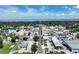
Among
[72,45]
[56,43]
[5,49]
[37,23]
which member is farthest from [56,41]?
[5,49]

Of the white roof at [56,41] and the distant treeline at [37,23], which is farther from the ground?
the distant treeline at [37,23]

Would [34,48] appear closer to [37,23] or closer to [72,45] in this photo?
[37,23]

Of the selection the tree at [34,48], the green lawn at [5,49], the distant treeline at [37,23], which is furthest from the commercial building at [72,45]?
the green lawn at [5,49]

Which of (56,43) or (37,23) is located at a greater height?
(37,23)

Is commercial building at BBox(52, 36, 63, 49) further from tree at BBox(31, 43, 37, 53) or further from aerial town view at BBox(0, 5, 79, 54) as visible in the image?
tree at BBox(31, 43, 37, 53)

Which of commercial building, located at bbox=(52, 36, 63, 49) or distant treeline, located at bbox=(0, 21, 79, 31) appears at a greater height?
distant treeline, located at bbox=(0, 21, 79, 31)

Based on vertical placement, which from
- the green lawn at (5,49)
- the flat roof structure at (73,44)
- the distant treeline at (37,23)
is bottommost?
the green lawn at (5,49)

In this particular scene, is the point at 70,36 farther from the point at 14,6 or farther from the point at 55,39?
the point at 14,6

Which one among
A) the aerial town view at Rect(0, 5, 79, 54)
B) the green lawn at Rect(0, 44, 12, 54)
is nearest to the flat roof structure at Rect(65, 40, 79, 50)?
the aerial town view at Rect(0, 5, 79, 54)

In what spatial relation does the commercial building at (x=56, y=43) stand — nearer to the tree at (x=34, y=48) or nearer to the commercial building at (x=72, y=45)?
the commercial building at (x=72, y=45)
